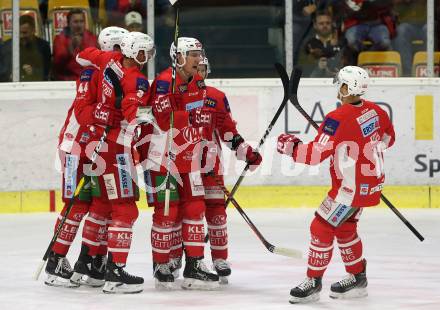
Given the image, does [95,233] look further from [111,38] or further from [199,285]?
[111,38]

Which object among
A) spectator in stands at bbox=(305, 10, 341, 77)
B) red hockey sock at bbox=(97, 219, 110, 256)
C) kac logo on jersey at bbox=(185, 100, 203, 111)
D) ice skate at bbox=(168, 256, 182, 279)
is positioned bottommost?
ice skate at bbox=(168, 256, 182, 279)

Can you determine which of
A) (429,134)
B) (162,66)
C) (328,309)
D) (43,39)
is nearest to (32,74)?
(43,39)

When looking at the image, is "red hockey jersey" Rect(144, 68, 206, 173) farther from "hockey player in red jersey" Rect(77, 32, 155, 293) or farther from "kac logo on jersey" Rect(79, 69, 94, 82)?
"kac logo on jersey" Rect(79, 69, 94, 82)

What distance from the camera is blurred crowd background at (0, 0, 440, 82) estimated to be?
33.4 ft

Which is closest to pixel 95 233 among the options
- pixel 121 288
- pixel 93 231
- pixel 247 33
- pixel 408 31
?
pixel 93 231

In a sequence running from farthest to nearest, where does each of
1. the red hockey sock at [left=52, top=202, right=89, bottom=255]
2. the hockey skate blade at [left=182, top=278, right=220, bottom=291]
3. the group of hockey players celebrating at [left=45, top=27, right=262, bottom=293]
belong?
the red hockey sock at [left=52, top=202, right=89, bottom=255]
the hockey skate blade at [left=182, top=278, right=220, bottom=291]
the group of hockey players celebrating at [left=45, top=27, right=262, bottom=293]

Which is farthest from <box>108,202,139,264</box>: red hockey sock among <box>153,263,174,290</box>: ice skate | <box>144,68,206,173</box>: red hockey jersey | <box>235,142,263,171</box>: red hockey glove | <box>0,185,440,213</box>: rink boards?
<box>0,185,440,213</box>: rink boards

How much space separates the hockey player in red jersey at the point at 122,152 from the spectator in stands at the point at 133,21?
11.0 ft

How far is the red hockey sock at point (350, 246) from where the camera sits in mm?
6477

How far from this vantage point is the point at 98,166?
268 inches

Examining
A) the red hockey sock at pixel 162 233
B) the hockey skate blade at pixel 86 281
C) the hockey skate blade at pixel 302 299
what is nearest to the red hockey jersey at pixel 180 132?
the red hockey sock at pixel 162 233

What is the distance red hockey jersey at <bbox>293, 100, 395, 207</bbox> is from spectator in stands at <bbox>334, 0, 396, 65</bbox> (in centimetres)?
395

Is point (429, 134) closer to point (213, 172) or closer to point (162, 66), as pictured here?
point (162, 66)

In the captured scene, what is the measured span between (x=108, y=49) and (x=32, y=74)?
10.6 feet
